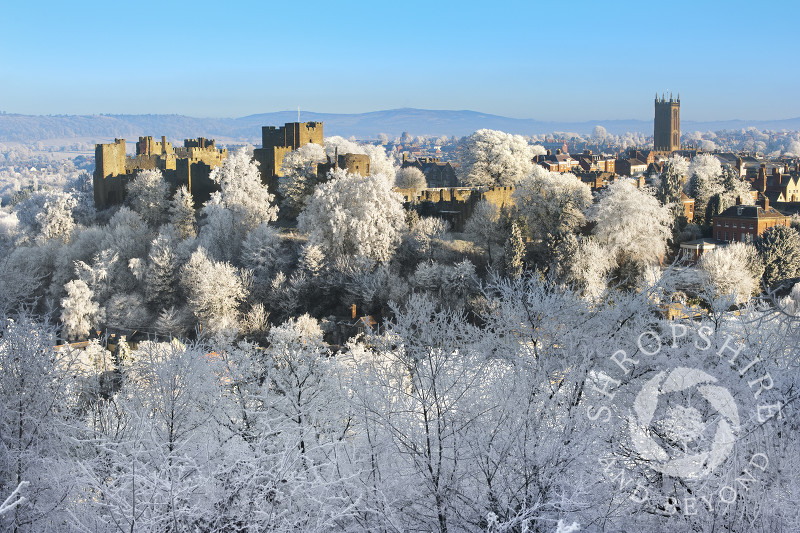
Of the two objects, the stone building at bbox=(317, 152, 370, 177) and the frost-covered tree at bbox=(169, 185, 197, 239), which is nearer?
the stone building at bbox=(317, 152, 370, 177)

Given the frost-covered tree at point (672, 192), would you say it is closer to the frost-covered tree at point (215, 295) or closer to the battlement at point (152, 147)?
the frost-covered tree at point (215, 295)

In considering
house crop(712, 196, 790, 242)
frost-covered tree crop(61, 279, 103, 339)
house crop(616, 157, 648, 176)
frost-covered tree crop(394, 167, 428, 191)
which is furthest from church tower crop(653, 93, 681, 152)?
frost-covered tree crop(61, 279, 103, 339)

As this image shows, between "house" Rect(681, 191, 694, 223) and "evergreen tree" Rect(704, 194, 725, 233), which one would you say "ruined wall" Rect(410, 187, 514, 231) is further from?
"evergreen tree" Rect(704, 194, 725, 233)

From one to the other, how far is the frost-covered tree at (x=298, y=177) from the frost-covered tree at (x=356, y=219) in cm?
337

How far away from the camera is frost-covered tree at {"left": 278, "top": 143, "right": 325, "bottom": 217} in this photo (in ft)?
103

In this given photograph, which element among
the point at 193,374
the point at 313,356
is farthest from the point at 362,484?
the point at 313,356

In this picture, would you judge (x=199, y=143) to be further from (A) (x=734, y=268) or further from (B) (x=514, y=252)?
(A) (x=734, y=268)

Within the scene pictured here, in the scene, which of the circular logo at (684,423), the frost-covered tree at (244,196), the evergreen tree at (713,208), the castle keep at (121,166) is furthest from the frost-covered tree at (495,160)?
the circular logo at (684,423)

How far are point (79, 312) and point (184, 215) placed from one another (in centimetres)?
622

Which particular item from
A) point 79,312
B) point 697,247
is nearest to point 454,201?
point 697,247

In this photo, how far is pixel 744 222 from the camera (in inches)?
1139

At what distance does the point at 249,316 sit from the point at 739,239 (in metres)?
17.0

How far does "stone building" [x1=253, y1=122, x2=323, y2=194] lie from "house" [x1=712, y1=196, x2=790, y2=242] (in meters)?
16.5

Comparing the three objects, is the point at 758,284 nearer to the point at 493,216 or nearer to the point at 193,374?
the point at 493,216
